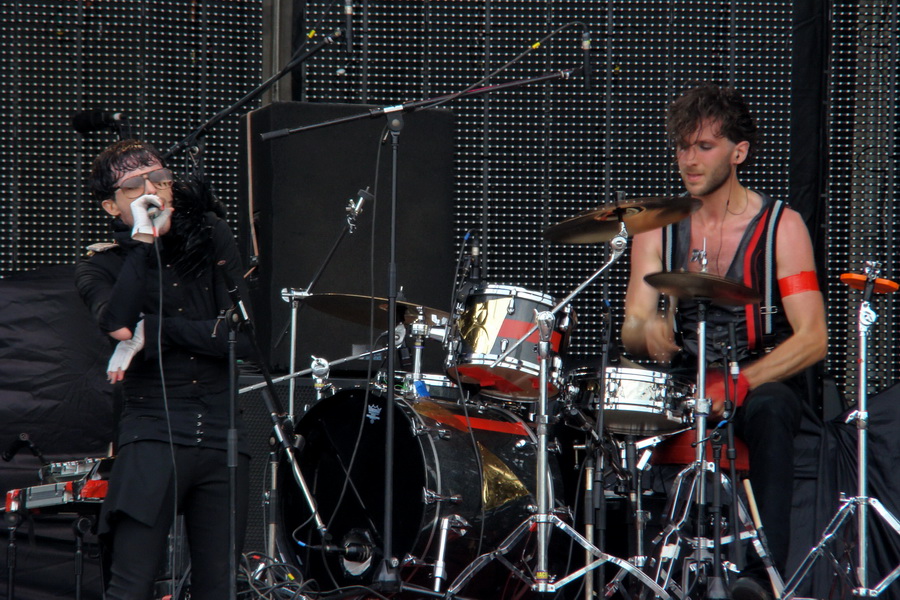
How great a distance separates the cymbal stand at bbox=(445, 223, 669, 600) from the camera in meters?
3.76

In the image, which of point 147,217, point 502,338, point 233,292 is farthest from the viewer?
point 502,338

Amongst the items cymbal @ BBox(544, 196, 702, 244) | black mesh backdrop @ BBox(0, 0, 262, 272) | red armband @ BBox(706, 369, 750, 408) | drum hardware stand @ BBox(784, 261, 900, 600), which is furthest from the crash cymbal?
black mesh backdrop @ BBox(0, 0, 262, 272)

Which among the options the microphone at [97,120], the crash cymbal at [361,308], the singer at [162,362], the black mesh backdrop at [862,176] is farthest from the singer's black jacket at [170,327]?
the black mesh backdrop at [862,176]

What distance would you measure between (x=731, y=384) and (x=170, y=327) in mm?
2045

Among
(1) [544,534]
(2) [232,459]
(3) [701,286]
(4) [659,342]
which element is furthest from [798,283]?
(2) [232,459]

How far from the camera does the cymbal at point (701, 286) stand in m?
3.75

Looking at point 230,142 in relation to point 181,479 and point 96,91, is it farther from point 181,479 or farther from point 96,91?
point 181,479

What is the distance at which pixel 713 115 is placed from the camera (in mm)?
4703

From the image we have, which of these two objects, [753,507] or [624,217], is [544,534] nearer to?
[753,507]

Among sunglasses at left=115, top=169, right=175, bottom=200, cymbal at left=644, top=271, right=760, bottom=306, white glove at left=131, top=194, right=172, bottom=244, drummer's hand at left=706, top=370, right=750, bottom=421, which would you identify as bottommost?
drummer's hand at left=706, top=370, right=750, bottom=421

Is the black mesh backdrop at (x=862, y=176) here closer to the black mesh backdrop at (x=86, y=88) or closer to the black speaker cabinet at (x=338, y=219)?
the black speaker cabinet at (x=338, y=219)

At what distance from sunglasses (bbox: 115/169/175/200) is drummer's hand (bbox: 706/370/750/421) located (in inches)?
79.8

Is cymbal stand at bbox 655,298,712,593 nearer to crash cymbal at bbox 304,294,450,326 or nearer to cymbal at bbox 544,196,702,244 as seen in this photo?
cymbal at bbox 544,196,702,244

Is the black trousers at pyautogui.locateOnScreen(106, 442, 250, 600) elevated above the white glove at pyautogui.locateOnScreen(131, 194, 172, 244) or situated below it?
below
